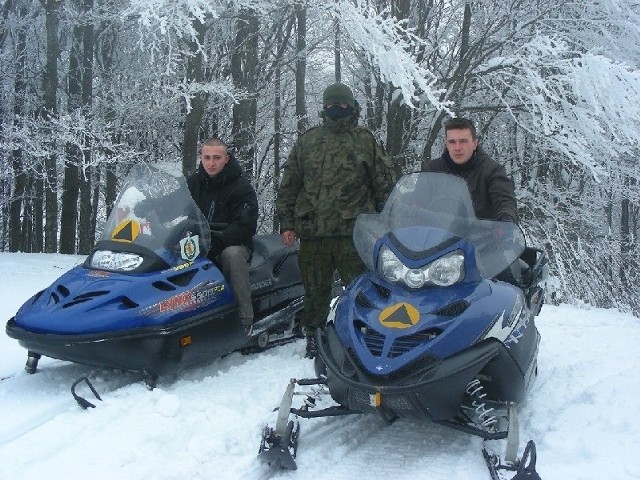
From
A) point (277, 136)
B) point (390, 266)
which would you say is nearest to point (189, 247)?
point (390, 266)

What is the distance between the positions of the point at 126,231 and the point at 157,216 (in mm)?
212

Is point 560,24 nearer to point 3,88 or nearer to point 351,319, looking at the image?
point 351,319

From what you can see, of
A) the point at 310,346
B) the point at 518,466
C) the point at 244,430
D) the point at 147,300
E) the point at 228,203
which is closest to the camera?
the point at 518,466

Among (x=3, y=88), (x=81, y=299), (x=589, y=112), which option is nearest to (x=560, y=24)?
(x=589, y=112)

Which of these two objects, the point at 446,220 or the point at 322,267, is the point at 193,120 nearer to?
the point at 322,267

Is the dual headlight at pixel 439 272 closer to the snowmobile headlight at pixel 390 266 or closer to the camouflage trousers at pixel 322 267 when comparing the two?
the snowmobile headlight at pixel 390 266

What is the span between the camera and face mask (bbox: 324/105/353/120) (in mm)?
4336

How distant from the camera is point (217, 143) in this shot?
14.8 ft

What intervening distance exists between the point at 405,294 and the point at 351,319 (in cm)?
28

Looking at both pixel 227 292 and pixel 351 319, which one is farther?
pixel 227 292

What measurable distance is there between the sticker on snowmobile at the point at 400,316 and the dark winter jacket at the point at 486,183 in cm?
111

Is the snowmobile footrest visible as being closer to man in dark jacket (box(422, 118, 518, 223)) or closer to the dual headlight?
the dual headlight

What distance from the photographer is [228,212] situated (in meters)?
4.60

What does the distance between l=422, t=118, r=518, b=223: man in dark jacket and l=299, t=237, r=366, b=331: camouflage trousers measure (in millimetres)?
913
